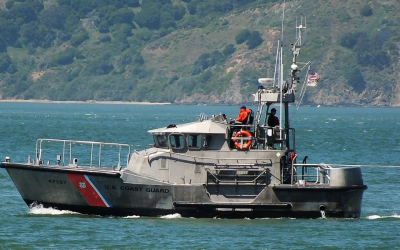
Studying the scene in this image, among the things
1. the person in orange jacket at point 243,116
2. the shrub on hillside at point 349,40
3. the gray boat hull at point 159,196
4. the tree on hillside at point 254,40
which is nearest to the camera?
the gray boat hull at point 159,196

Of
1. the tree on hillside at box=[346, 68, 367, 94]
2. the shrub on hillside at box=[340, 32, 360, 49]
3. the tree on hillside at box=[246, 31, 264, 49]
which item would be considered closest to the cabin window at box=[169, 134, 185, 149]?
the tree on hillside at box=[346, 68, 367, 94]

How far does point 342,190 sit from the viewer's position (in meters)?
26.1

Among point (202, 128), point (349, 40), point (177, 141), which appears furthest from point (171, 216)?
point (349, 40)

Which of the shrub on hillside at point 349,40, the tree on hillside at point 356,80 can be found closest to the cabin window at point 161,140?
the tree on hillside at point 356,80

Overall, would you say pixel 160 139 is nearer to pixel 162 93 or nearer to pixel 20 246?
pixel 20 246

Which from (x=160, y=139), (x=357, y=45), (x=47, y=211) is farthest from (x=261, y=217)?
(x=357, y=45)

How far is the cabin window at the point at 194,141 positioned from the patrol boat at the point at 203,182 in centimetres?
3

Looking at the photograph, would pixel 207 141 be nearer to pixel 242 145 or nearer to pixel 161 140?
pixel 242 145

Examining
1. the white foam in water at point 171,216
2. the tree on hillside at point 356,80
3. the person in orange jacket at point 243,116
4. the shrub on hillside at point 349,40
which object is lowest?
the white foam in water at point 171,216

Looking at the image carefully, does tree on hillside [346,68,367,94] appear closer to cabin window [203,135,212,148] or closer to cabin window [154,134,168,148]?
cabin window [154,134,168,148]

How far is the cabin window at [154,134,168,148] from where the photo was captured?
26.5m

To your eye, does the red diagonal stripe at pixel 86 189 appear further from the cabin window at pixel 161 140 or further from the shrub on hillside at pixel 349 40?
the shrub on hillside at pixel 349 40

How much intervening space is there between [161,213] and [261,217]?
9.63 feet

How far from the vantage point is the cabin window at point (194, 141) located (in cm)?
2625
